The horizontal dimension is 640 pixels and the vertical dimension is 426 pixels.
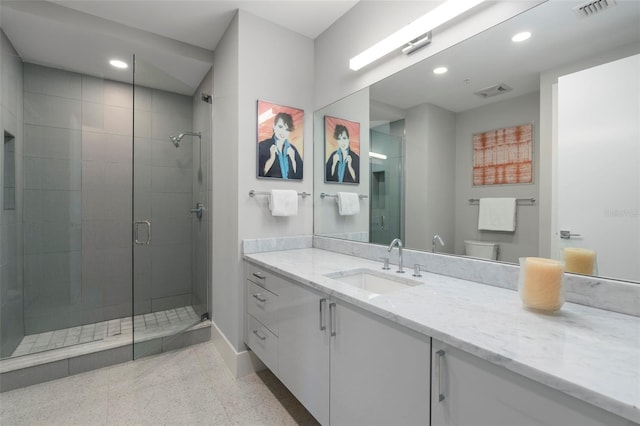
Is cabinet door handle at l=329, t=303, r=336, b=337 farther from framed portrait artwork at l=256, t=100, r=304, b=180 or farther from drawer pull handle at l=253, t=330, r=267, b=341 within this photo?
framed portrait artwork at l=256, t=100, r=304, b=180

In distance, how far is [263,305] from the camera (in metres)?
1.66

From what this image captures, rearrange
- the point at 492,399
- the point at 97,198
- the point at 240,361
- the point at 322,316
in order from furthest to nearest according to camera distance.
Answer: the point at 97,198 < the point at 240,361 < the point at 322,316 < the point at 492,399

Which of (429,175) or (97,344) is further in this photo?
(97,344)

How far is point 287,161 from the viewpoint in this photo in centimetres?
210

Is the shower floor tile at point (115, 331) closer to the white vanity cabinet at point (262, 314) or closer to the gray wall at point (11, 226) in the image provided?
the gray wall at point (11, 226)

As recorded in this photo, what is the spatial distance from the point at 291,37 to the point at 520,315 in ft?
7.48

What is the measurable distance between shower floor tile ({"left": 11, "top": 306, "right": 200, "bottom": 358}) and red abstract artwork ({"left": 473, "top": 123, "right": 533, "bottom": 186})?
2.47m

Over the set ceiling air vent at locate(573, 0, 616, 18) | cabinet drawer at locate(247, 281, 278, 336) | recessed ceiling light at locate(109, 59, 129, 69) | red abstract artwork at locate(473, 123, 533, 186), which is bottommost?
cabinet drawer at locate(247, 281, 278, 336)

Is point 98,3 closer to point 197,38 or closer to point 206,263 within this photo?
point 197,38

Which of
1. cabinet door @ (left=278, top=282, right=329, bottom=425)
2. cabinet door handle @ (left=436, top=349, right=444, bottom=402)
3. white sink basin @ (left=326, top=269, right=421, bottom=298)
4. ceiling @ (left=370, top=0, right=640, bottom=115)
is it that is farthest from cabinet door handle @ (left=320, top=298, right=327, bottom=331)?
ceiling @ (left=370, top=0, right=640, bottom=115)

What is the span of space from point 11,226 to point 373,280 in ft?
8.42

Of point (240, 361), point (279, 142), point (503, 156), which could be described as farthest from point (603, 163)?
point (240, 361)

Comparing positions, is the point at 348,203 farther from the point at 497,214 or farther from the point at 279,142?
the point at 497,214

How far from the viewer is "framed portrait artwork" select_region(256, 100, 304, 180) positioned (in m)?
1.98
